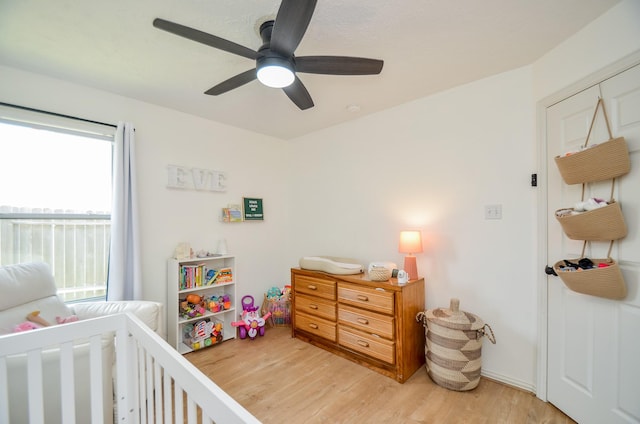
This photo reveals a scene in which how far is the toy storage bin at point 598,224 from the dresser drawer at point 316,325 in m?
1.93

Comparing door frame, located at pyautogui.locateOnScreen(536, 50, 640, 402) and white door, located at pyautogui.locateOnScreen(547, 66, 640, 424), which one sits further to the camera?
door frame, located at pyautogui.locateOnScreen(536, 50, 640, 402)

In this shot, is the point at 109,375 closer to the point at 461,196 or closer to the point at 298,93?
the point at 298,93

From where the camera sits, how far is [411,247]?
2.25 m

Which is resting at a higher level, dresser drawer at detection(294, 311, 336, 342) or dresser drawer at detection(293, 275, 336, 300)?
dresser drawer at detection(293, 275, 336, 300)

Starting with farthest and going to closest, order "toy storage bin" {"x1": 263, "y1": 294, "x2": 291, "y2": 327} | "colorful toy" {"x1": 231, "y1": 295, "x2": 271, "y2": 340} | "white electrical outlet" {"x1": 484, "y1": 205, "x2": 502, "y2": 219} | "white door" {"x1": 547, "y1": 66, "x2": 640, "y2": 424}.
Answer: "toy storage bin" {"x1": 263, "y1": 294, "x2": 291, "y2": 327} < "colorful toy" {"x1": 231, "y1": 295, "x2": 271, "y2": 340} < "white electrical outlet" {"x1": 484, "y1": 205, "x2": 502, "y2": 219} < "white door" {"x1": 547, "y1": 66, "x2": 640, "y2": 424}

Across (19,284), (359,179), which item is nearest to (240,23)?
(359,179)

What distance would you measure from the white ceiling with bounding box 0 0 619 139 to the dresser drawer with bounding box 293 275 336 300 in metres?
1.78

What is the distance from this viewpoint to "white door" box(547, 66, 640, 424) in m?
1.36

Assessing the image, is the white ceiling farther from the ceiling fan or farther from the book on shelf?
the book on shelf

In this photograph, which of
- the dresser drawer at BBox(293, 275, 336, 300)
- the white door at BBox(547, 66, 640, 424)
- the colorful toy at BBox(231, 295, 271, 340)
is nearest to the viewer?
the white door at BBox(547, 66, 640, 424)

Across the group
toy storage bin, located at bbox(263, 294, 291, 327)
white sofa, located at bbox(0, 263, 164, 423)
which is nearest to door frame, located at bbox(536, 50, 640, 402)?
toy storage bin, located at bbox(263, 294, 291, 327)

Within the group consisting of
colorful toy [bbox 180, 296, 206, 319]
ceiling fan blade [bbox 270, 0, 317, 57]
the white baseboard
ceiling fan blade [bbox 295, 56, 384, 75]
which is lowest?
the white baseboard

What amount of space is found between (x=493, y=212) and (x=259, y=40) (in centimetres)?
214

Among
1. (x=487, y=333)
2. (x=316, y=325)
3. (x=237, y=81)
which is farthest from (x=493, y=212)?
(x=237, y=81)
